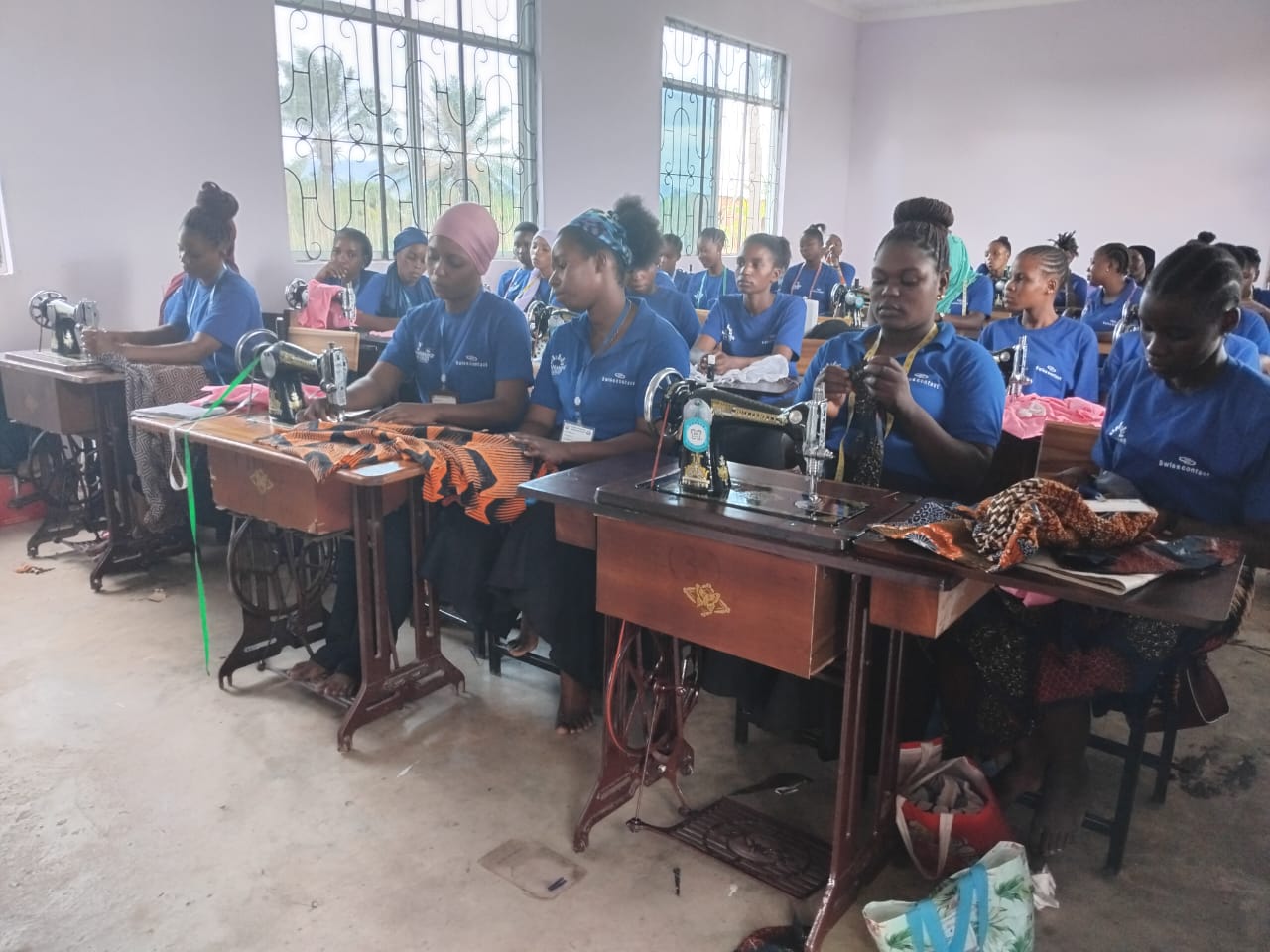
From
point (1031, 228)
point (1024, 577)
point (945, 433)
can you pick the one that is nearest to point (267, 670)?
point (945, 433)

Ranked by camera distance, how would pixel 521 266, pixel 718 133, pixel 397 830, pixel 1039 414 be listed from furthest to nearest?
pixel 718 133, pixel 521 266, pixel 1039 414, pixel 397 830

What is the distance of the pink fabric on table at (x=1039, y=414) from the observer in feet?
8.79

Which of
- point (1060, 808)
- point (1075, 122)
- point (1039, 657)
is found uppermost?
point (1075, 122)

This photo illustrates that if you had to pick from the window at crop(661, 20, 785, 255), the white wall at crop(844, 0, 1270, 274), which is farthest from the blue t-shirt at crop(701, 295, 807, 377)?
the white wall at crop(844, 0, 1270, 274)

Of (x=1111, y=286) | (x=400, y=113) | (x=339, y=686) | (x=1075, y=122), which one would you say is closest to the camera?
(x=339, y=686)

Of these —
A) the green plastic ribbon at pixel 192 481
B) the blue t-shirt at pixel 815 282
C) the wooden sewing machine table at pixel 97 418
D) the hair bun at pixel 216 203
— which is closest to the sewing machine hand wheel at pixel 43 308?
the wooden sewing machine table at pixel 97 418

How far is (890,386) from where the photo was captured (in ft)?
5.93

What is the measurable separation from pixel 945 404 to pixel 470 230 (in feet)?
4.38

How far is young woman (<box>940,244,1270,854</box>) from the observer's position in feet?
5.65

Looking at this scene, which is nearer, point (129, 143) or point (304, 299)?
point (129, 143)

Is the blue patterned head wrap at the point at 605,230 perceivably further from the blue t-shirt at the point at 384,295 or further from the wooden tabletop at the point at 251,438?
the blue t-shirt at the point at 384,295

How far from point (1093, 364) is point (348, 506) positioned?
Result: 2.53 meters

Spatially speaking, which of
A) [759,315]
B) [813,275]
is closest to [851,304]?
[759,315]

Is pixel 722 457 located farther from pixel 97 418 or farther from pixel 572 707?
pixel 97 418
